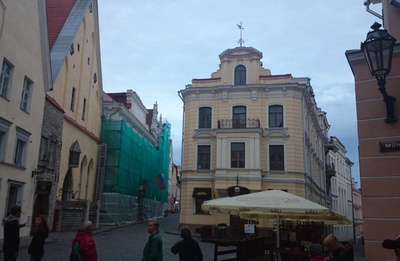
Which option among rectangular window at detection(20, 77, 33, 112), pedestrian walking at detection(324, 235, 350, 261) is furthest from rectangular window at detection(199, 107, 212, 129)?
pedestrian walking at detection(324, 235, 350, 261)

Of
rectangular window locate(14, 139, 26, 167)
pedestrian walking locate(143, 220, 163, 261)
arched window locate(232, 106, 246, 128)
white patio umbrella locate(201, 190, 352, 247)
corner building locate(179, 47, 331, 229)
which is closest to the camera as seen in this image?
pedestrian walking locate(143, 220, 163, 261)

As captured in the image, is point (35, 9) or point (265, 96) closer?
point (35, 9)

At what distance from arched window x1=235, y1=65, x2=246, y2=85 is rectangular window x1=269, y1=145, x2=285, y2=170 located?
19.3 feet

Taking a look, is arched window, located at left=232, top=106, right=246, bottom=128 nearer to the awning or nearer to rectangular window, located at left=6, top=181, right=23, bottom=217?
the awning

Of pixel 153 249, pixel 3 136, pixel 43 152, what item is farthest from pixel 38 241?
pixel 43 152

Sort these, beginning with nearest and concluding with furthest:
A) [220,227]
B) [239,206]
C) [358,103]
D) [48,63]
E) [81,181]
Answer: [358,103], [239,206], [48,63], [220,227], [81,181]

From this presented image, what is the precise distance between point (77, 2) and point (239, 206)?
2452 centimetres

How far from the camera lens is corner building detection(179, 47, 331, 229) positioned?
2944cm

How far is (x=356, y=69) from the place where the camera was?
796cm

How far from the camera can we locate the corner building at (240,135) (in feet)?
96.6

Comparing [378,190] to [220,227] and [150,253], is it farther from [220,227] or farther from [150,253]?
[220,227]

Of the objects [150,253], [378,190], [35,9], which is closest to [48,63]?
[35,9]

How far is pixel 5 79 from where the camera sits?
16.8m

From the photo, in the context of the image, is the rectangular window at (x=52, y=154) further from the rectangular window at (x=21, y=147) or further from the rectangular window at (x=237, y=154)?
the rectangular window at (x=237, y=154)
